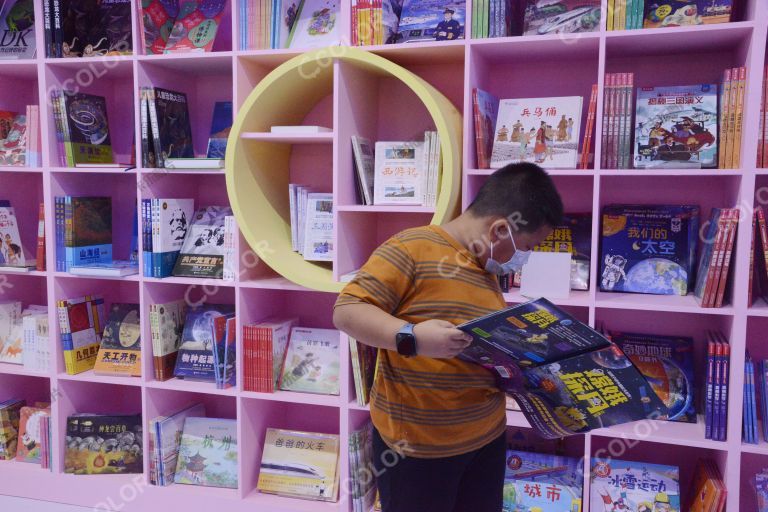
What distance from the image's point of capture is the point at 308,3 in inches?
105

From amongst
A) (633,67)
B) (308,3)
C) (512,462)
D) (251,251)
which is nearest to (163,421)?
(251,251)

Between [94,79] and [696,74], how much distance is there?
2.45m

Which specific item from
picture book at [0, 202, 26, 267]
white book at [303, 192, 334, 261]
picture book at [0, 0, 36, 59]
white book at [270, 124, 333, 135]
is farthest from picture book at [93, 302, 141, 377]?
picture book at [0, 0, 36, 59]

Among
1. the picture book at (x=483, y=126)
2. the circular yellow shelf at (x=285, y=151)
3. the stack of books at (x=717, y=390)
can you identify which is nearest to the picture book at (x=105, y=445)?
the circular yellow shelf at (x=285, y=151)

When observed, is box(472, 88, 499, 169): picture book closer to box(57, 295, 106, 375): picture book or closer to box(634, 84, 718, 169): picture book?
box(634, 84, 718, 169): picture book

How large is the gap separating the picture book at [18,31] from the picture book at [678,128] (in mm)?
2515

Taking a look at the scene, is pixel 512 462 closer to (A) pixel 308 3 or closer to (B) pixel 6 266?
(A) pixel 308 3

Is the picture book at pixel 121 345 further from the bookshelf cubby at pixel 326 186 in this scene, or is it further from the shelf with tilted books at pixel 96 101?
the shelf with tilted books at pixel 96 101

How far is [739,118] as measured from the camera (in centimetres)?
213

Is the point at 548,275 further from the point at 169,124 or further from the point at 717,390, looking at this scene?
the point at 169,124

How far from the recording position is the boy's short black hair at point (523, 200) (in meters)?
1.58

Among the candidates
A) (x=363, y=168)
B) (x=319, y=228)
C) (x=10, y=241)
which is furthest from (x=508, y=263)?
(x=10, y=241)

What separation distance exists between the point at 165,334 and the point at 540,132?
5.52 feet

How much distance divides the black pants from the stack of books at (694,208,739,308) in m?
0.96
